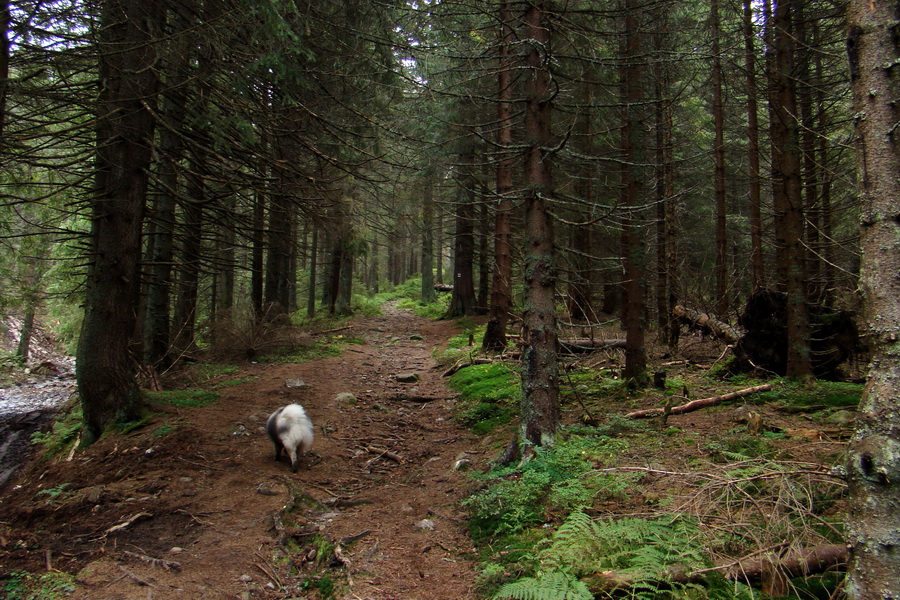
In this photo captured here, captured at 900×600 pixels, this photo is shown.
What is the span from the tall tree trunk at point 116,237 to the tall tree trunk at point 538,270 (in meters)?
5.00

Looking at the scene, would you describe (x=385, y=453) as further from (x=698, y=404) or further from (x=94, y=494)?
(x=698, y=404)

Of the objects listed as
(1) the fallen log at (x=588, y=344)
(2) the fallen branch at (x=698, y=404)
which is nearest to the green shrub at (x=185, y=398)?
(1) the fallen log at (x=588, y=344)

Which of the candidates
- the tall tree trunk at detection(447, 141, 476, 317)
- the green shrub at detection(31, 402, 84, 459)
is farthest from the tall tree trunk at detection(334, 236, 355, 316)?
the green shrub at detection(31, 402, 84, 459)

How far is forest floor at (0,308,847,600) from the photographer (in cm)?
384

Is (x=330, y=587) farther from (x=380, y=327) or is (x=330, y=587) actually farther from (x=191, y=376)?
(x=380, y=327)

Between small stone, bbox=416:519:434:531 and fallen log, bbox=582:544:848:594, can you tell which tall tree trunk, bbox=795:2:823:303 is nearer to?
fallen log, bbox=582:544:848:594

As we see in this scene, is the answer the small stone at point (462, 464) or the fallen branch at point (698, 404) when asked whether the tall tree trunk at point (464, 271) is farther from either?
the small stone at point (462, 464)

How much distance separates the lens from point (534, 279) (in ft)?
18.1

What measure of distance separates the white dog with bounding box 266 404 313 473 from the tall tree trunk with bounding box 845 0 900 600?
222 inches

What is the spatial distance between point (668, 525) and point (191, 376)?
9.63 metres

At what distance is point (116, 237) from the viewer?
6504 millimetres

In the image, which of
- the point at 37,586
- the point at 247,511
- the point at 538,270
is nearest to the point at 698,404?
the point at 538,270

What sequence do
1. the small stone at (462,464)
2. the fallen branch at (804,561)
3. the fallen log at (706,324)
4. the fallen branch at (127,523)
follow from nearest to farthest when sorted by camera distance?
the fallen branch at (804,561)
the fallen branch at (127,523)
the small stone at (462,464)
the fallen log at (706,324)

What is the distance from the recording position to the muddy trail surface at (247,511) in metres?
3.83
